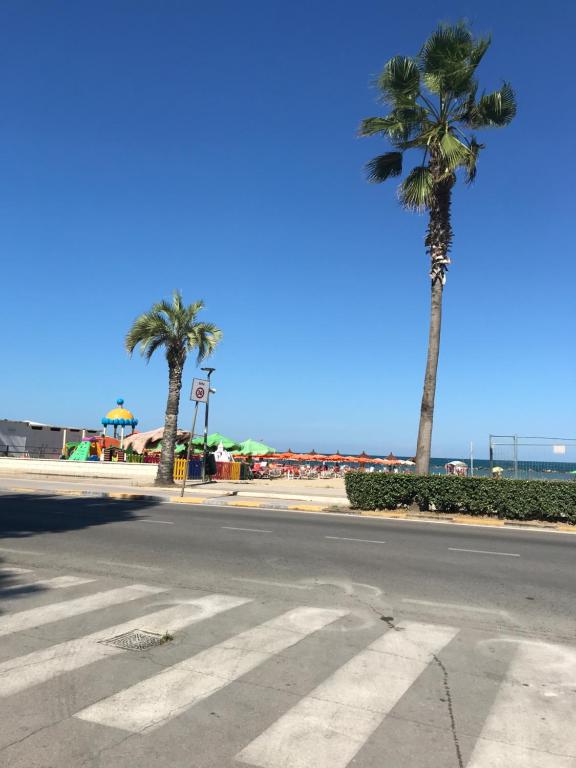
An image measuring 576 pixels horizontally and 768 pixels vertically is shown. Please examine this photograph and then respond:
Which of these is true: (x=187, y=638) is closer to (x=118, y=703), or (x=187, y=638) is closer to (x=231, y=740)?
(x=118, y=703)

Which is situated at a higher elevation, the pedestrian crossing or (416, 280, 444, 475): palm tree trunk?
(416, 280, 444, 475): palm tree trunk

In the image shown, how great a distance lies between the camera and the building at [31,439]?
4531 cm

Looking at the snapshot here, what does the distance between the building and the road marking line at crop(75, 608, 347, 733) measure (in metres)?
40.9

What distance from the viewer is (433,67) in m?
17.7

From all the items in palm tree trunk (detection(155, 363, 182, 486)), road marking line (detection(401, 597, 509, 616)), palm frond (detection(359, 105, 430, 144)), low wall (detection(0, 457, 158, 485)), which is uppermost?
palm frond (detection(359, 105, 430, 144))

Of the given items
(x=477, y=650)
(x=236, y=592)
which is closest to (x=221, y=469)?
(x=236, y=592)

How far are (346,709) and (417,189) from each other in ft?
53.7

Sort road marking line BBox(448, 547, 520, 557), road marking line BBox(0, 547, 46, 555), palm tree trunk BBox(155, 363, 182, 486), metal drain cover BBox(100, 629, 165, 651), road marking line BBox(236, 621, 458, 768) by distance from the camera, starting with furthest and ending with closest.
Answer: palm tree trunk BBox(155, 363, 182, 486) → road marking line BBox(448, 547, 520, 557) → road marking line BBox(0, 547, 46, 555) → metal drain cover BBox(100, 629, 165, 651) → road marking line BBox(236, 621, 458, 768)

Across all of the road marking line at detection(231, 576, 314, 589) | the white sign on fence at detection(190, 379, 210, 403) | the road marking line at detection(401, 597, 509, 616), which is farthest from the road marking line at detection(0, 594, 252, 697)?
the white sign on fence at detection(190, 379, 210, 403)

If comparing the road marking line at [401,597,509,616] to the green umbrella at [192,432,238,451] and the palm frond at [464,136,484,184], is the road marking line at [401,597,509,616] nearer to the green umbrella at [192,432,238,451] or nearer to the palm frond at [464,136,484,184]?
the palm frond at [464,136,484,184]

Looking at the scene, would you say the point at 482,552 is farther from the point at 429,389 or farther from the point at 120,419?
the point at 120,419

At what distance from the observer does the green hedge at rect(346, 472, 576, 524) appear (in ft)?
53.2

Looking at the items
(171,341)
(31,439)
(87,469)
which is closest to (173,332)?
(171,341)

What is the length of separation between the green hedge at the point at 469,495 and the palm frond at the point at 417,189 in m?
7.98
